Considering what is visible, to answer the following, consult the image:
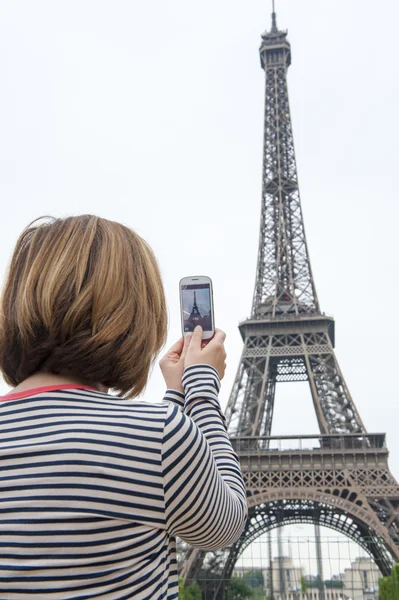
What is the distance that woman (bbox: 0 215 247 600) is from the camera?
138cm

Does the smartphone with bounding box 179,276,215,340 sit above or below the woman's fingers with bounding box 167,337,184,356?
above

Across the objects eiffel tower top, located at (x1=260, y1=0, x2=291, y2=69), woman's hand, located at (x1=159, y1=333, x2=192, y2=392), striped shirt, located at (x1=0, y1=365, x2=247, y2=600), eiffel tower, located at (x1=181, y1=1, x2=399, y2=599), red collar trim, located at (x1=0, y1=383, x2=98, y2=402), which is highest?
eiffel tower top, located at (x1=260, y1=0, x2=291, y2=69)

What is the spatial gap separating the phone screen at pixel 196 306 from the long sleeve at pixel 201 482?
33 centimetres

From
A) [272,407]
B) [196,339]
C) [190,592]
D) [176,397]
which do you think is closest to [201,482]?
[176,397]

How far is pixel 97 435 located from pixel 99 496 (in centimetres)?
12

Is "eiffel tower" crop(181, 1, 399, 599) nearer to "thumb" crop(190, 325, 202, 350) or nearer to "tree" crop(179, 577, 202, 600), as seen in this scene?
"tree" crop(179, 577, 202, 600)

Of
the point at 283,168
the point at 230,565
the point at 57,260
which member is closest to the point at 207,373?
the point at 57,260

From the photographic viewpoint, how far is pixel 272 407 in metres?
36.0

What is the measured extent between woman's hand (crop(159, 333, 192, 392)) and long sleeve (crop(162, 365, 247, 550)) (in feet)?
0.57

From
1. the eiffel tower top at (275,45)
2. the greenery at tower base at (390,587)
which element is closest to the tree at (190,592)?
the greenery at tower base at (390,587)

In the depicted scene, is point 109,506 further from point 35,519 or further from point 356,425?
point 356,425

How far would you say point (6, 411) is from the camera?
1568 mm

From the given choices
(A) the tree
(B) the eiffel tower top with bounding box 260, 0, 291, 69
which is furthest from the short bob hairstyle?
(B) the eiffel tower top with bounding box 260, 0, 291, 69

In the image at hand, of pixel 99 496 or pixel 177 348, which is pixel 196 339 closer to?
pixel 177 348
